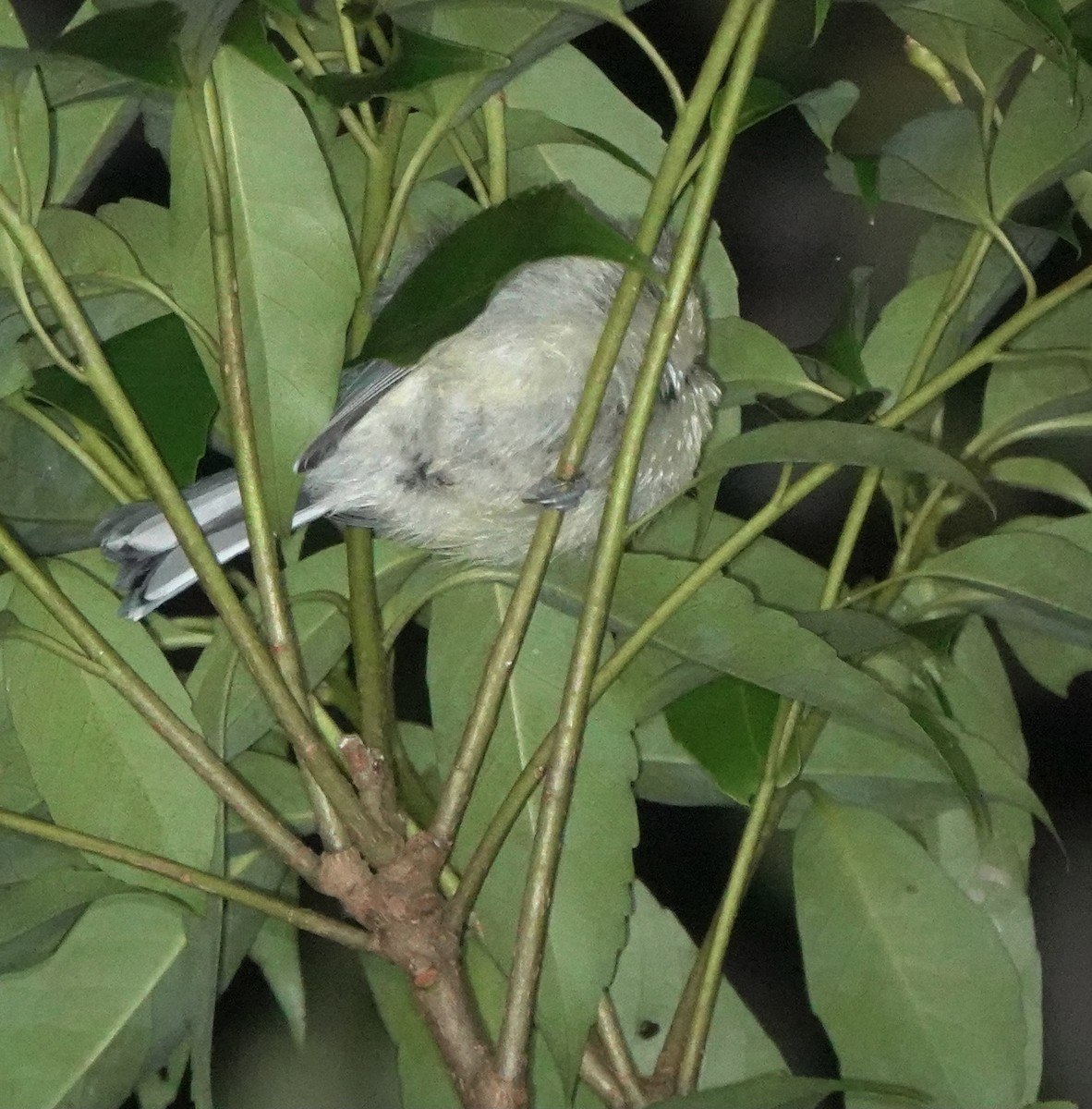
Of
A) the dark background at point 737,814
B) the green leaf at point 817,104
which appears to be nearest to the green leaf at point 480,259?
the green leaf at point 817,104

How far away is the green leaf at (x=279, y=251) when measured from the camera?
61 cm

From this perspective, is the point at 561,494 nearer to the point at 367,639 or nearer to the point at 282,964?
the point at 367,639

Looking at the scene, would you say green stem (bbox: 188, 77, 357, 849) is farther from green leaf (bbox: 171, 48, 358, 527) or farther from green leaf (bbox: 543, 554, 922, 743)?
green leaf (bbox: 543, 554, 922, 743)

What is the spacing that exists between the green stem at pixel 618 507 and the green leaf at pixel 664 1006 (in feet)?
0.61

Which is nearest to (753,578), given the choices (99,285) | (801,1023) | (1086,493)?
(1086,493)

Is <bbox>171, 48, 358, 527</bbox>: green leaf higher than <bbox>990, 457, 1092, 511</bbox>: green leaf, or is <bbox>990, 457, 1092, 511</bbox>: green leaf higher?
<bbox>171, 48, 358, 527</bbox>: green leaf

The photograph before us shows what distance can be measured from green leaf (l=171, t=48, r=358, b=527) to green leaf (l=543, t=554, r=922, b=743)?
0.19 m

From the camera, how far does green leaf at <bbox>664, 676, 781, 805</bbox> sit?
2.29ft

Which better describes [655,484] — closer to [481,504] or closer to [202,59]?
[481,504]

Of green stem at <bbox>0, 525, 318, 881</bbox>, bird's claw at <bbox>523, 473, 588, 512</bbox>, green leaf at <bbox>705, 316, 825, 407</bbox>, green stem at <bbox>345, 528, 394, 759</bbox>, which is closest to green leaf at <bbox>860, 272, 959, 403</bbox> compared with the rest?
green leaf at <bbox>705, 316, 825, 407</bbox>

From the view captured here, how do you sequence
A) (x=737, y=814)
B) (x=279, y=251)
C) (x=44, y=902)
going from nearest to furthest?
1. (x=279, y=251)
2. (x=44, y=902)
3. (x=737, y=814)

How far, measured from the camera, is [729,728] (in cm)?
72

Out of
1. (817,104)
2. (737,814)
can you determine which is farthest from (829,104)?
(737,814)

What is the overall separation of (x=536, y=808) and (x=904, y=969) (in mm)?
224
